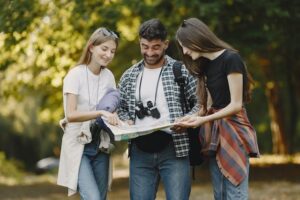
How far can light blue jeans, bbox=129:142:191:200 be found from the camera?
16.9 ft

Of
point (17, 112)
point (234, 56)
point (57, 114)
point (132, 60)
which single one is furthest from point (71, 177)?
point (17, 112)

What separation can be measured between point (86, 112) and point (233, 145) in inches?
46.2

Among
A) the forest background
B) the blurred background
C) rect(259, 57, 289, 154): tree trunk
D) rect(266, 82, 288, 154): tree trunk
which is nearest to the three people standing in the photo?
the blurred background

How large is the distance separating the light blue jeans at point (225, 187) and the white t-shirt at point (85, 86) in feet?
3.52

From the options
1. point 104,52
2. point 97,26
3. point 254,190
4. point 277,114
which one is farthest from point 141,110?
point 277,114

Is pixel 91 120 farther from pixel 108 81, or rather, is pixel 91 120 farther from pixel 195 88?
pixel 195 88

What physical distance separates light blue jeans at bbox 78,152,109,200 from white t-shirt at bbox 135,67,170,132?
44cm

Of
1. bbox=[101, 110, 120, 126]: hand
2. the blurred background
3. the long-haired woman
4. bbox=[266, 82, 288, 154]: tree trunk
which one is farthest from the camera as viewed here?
bbox=[266, 82, 288, 154]: tree trunk

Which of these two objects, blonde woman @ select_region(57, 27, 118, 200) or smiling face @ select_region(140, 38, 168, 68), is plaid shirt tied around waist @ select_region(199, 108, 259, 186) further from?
blonde woman @ select_region(57, 27, 118, 200)

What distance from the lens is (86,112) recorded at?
5062mm

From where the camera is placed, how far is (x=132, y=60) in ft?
53.9

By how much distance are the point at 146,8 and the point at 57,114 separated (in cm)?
885

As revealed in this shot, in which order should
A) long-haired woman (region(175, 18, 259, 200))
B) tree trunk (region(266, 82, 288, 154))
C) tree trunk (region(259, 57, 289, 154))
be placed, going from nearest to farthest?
long-haired woman (region(175, 18, 259, 200))
tree trunk (region(259, 57, 289, 154))
tree trunk (region(266, 82, 288, 154))

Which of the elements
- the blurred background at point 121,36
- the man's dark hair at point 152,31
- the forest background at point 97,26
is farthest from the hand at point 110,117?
the forest background at point 97,26
